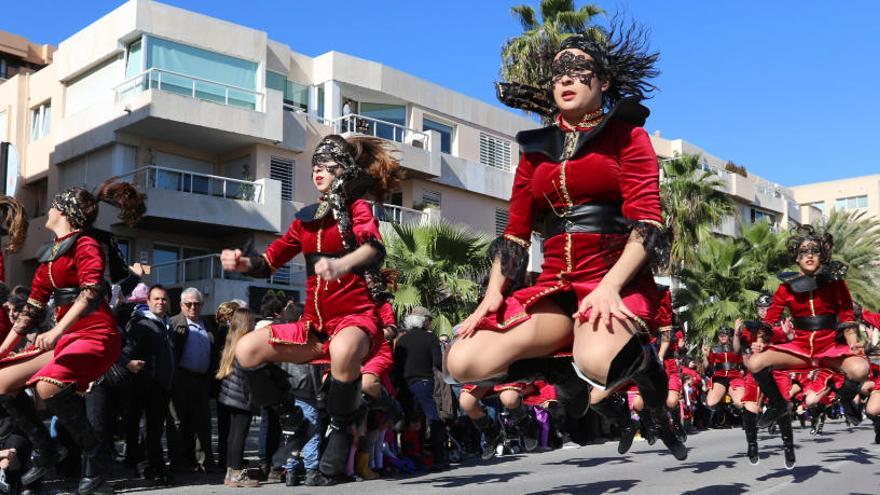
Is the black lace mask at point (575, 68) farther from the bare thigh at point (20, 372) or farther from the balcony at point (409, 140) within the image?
the balcony at point (409, 140)

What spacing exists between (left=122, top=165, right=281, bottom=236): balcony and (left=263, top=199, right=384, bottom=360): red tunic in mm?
18587

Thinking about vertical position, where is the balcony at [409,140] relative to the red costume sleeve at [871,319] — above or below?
above

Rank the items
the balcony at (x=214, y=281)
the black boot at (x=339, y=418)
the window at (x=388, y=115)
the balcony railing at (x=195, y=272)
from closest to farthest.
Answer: the black boot at (x=339, y=418) < the balcony at (x=214, y=281) < the balcony railing at (x=195, y=272) < the window at (x=388, y=115)

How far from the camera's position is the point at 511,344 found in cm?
471

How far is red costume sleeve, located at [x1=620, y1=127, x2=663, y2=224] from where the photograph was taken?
4.68 m

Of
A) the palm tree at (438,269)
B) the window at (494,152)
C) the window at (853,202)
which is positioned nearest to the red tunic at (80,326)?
the palm tree at (438,269)

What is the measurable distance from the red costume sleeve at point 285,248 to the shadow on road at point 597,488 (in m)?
3.12

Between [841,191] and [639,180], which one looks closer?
[639,180]

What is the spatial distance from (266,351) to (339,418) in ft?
2.11

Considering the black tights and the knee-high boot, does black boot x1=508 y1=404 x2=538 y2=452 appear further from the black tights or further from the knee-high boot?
the black tights

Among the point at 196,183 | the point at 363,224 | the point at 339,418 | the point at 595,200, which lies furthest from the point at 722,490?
the point at 196,183

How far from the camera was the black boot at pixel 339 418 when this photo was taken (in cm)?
602

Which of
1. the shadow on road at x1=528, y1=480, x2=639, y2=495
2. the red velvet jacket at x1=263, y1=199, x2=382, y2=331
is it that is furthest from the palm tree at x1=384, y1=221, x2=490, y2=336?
the red velvet jacket at x1=263, y1=199, x2=382, y2=331

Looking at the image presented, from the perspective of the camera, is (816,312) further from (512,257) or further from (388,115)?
(388,115)
